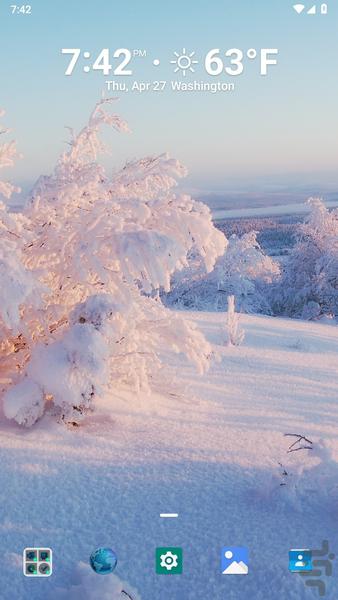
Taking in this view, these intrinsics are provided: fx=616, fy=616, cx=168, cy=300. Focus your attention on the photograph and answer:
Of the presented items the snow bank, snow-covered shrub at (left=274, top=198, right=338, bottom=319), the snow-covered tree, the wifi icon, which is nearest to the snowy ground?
the snow bank

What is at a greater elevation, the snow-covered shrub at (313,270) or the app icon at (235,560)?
the snow-covered shrub at (313,270)

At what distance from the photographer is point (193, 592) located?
9.07ft

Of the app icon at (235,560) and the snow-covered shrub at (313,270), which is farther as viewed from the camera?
the snow-covered shrub at (313,270)

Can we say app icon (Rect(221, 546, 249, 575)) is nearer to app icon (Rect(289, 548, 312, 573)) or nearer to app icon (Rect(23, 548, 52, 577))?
app icon (Rect(289, 548, 312, 573))

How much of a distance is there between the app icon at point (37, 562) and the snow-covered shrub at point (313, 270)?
19.2 m

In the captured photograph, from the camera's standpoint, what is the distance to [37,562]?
2.95 meters

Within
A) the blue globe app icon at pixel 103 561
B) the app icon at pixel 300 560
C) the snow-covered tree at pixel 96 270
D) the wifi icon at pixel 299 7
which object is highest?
the wifi icon at pixel 299 7

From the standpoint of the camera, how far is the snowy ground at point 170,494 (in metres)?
2.86

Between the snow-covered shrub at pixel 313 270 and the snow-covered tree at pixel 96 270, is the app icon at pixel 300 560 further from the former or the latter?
the snow-covered shrub at pixel 313 270

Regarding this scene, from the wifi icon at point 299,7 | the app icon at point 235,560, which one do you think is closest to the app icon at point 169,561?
the app icon at point 235,560

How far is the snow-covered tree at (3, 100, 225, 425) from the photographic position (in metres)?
4.38

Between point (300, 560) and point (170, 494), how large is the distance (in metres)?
0.89

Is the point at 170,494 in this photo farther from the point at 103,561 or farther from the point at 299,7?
the point at 299,7

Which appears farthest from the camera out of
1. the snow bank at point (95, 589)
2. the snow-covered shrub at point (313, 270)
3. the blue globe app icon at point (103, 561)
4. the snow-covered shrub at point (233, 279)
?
the snow-covered shrub at point (233, 279)
